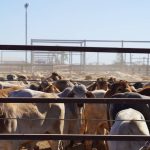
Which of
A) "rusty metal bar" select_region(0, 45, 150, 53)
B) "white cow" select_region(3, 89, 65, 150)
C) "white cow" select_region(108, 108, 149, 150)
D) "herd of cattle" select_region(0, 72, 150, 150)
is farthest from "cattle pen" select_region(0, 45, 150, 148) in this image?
"white cow" select_region(3, 89, 65, 150)

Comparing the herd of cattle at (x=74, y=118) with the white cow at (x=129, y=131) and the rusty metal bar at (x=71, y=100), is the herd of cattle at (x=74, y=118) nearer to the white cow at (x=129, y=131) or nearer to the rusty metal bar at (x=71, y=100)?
the white cow at (x=129, y=131)

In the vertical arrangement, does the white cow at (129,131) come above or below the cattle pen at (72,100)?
below

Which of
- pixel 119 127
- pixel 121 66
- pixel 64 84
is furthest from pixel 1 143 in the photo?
pixel 121 66

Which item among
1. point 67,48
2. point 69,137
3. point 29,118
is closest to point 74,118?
point 29,118

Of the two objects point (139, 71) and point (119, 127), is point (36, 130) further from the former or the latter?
point (139, 71)

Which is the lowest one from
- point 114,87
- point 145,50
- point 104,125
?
point 104,125

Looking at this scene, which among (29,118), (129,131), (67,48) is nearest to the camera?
(67,48)

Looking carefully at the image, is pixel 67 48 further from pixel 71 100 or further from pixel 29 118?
pixel 29 118

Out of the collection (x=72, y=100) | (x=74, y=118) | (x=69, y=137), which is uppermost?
(x=72, y=100)

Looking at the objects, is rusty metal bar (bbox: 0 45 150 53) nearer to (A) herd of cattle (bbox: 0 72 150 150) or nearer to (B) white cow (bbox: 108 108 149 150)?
(A) herd of cattle (bbox: 0 72 150 150)

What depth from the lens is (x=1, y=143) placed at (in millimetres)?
6602

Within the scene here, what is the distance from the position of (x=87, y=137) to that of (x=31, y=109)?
4.45 metres

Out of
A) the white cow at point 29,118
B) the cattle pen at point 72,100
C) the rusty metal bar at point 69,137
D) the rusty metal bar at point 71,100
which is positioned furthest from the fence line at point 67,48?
the white cow at point 29,118

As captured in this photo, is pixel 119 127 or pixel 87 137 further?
pixel 119 127
